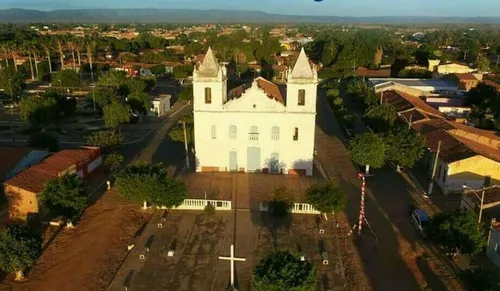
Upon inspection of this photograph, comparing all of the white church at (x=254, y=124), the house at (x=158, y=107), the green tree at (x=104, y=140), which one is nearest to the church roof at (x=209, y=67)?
the white church at (x=254, y=124)

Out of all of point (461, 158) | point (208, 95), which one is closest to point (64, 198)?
point (208, 95)

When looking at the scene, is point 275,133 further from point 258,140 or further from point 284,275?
point 284,275

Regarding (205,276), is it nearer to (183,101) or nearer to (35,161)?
(35,161)

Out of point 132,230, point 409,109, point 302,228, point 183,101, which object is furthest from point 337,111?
point 132,230

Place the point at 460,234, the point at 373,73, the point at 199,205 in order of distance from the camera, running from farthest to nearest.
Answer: the point at 373,73 < the point at 199,205 < the point at 460,234

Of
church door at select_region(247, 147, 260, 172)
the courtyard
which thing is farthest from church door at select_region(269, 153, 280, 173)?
the courtyard
